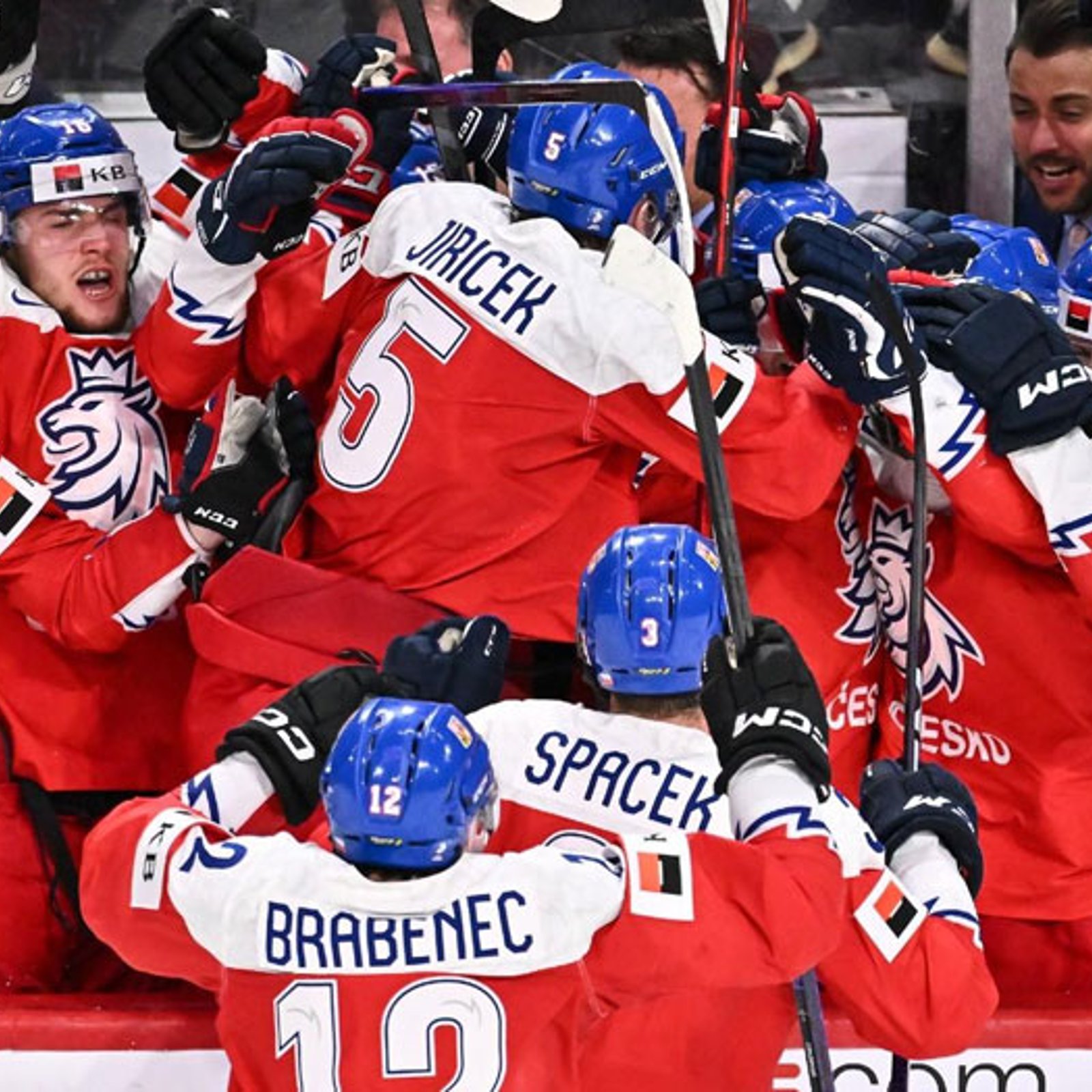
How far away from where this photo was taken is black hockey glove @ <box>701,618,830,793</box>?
311 cm

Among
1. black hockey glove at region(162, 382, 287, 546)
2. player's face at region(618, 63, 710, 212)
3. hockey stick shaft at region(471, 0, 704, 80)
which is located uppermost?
hockey stick shaft at region(471, 0, 704, 80)

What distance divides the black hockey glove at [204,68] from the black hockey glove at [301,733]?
1.15 meters

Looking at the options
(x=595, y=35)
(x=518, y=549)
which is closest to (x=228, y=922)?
(x=518, y=549)

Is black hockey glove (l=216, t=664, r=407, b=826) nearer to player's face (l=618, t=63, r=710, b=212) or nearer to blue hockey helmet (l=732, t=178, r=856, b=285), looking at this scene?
blue hockey helmet (l=732, t=178, r=856, b=285)

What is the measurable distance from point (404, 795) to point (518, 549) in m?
1.05

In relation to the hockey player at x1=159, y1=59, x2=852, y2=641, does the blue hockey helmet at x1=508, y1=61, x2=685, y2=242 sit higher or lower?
higher

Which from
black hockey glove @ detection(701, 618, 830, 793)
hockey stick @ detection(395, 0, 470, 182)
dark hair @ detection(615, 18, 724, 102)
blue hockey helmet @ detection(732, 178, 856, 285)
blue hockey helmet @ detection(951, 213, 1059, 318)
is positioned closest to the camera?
black hockey glove @ detection(701, 618, 830, 793)

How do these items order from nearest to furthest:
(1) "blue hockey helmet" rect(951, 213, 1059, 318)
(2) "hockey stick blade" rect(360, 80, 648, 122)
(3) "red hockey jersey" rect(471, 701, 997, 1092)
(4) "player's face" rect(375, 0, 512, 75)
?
1. (3) "red hockey jersey" rect(471, 701, 997, 1092)
2. (2) "hockey stick blade" rect(360, 80, 648, 122)
3. (1) "blue hockey helmet" rect(951, 213, 1059, 318)
4. (4) "player's face" rect(375, 0, 512, 75)

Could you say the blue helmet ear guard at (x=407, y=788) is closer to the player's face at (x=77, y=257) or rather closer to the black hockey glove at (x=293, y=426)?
the black hockey glove at (x=293, y=426)

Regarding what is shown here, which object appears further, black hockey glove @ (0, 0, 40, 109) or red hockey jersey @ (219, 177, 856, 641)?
black hockey glove @ (0, 0, 40, 109)

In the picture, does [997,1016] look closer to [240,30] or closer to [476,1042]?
[476,1042]

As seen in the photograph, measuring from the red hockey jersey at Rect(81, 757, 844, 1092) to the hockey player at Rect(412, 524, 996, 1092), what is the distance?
170 mm

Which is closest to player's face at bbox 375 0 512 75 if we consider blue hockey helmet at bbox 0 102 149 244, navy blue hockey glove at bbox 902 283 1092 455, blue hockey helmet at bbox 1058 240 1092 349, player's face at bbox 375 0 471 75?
player's face at bbox 375 0 471 75

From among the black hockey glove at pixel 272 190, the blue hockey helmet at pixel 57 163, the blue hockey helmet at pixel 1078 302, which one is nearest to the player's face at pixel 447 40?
the blue hockey helmet at pixel 57 163
